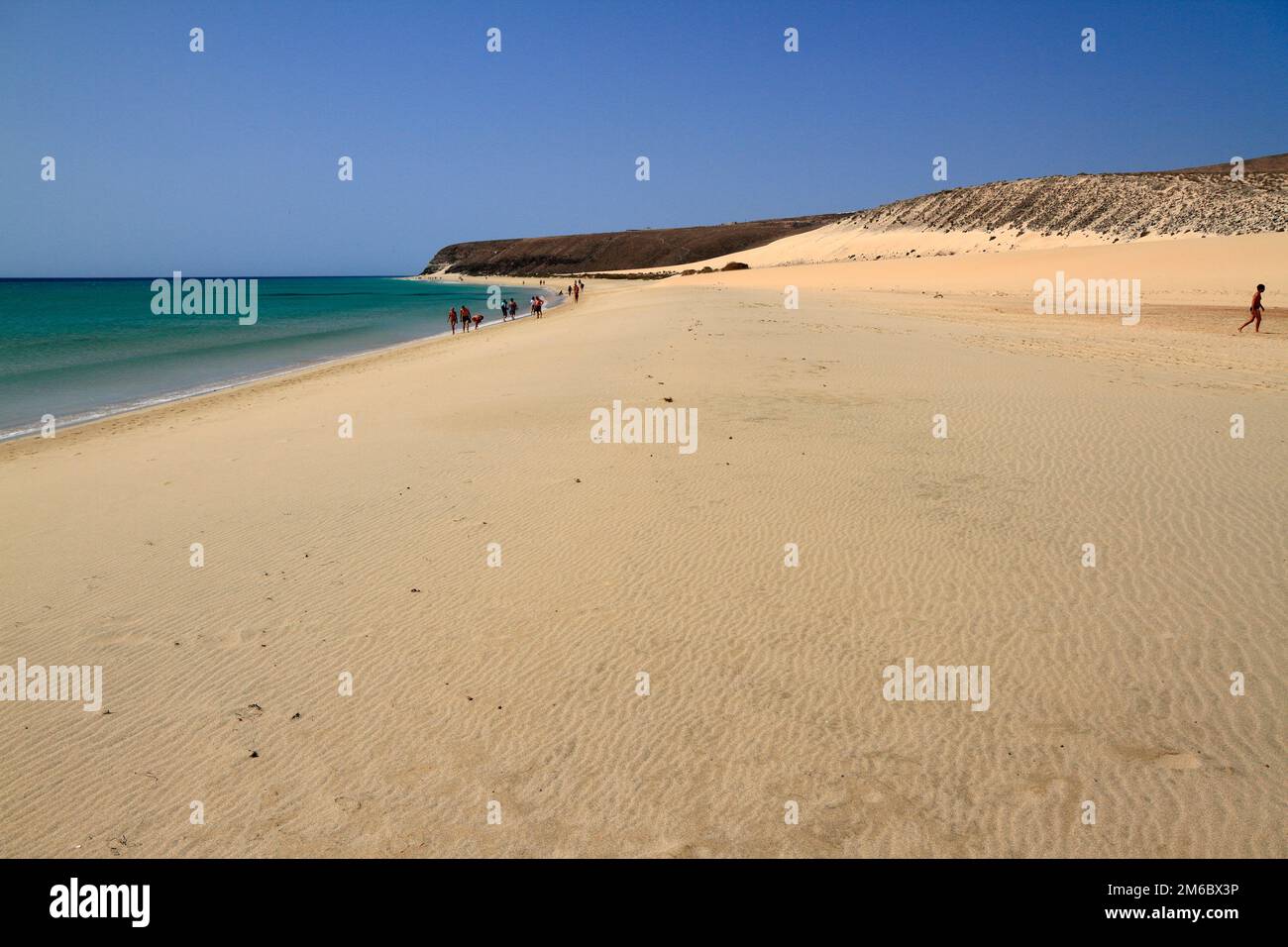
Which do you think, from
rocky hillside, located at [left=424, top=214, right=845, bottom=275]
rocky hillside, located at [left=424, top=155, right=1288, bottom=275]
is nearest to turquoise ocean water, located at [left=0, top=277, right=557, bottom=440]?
rocky hillside, located at [left=424, top=155, right=1288, bottom=275]

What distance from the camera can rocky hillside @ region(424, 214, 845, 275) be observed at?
451ft

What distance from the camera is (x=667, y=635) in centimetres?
542

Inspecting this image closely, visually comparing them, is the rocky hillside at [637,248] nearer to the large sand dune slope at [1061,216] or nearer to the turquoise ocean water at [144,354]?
the large sand dune slope at [1061,216]

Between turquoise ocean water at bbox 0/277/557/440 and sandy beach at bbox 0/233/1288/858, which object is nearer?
sandy beach at bbox 0/233/1288/858

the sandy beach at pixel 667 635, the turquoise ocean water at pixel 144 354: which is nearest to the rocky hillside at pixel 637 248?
the turquoise ocean water at pixel 144 354

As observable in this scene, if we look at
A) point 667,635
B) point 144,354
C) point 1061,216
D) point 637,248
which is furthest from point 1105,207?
point 637,248

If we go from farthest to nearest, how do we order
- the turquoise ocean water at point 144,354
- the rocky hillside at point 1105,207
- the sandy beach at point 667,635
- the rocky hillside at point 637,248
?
the rocky hillside at point 637,248 → the rocky hillside at point 1105,207 → the turquoise ocean water at point 144,354 → the sandy beach at point 667,635

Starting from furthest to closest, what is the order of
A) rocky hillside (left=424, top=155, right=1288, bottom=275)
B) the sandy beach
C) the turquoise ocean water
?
rocky hillside (left=424, top=155, right=1288, bottom=275) → the turquoise ocean water → the sandy beach

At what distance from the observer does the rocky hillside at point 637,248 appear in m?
137

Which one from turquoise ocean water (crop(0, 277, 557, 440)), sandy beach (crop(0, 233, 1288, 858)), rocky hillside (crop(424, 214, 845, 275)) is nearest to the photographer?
sandy beach (crop(0, 233, 1288, 858))

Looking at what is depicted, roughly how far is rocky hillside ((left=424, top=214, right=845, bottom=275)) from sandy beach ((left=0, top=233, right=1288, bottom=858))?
12580 cm

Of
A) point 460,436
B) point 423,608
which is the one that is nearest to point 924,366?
point 460,436

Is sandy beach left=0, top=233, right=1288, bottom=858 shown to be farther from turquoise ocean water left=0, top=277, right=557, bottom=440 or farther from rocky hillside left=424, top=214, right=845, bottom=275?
rocky hillside left=424, top=214, right=845, bottom=275

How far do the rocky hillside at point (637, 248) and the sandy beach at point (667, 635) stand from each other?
126 m
